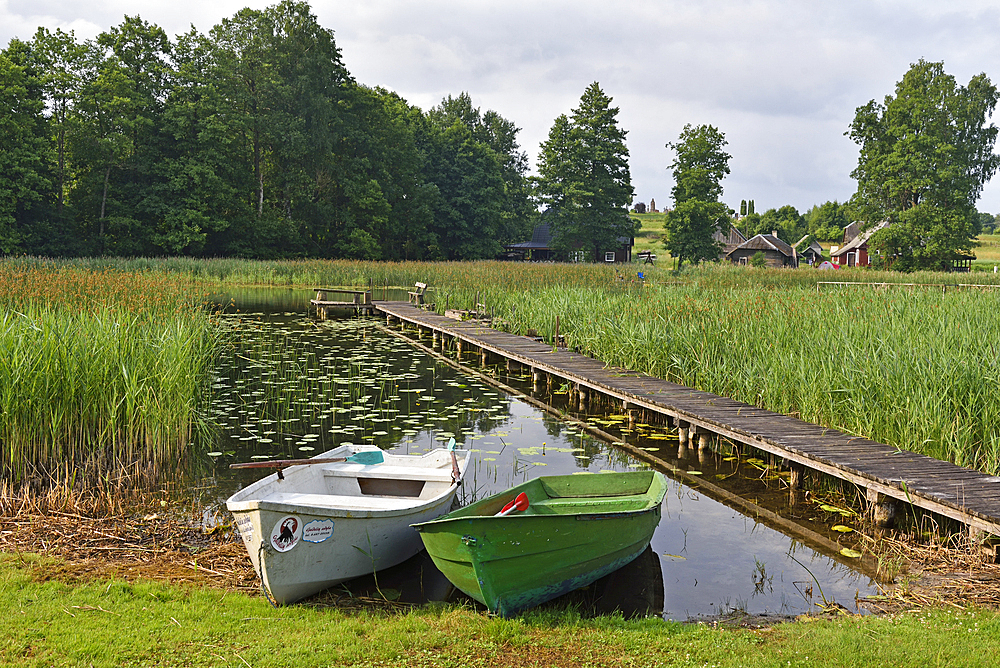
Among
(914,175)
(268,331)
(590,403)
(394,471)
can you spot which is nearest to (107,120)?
(268,331)

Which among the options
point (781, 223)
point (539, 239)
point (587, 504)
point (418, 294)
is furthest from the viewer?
point (781, 223)

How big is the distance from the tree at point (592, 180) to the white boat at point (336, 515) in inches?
2157

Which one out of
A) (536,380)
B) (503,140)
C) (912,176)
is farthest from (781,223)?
(536,380)

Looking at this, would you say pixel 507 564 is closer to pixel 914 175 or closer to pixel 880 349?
pixel 880 349

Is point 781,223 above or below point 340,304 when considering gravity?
above

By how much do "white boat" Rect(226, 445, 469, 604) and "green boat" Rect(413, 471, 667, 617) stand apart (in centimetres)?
46

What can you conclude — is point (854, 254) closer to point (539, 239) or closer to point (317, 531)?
point (539, 239)

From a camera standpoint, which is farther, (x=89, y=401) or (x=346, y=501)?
(x=89, y=401)

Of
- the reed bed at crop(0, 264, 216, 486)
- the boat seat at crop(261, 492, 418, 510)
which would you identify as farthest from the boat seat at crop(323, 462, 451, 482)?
the reed bed at crop(0, 264, 216, 486)

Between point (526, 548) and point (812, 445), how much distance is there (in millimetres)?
3780

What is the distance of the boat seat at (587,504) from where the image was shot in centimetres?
535

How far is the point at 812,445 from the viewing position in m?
6.89

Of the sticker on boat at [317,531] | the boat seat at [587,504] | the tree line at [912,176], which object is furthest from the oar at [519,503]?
the tree line at [912,176]

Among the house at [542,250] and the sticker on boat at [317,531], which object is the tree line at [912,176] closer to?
the house at [542,250]
